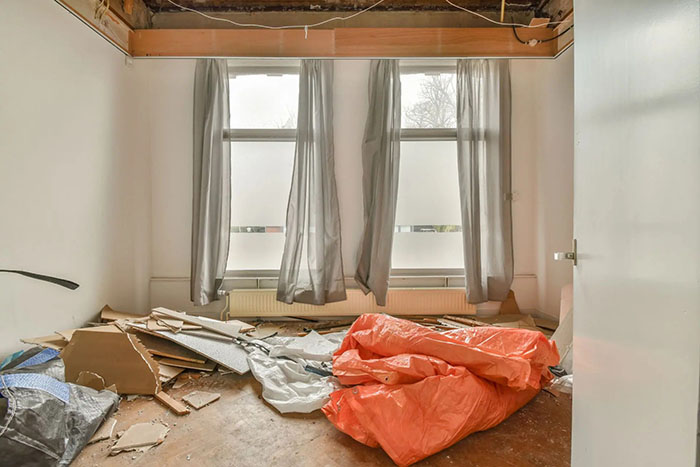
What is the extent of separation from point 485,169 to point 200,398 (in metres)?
3.00

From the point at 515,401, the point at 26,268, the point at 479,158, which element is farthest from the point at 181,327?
the point at 479,158

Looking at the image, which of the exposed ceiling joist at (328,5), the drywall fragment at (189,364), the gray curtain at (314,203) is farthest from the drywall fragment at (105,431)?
the exposed ceiling joist at (328,5)

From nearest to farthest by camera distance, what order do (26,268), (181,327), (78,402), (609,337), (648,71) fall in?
(648,71)
(609,337)
(78,402)
(26,268)
(181,327)

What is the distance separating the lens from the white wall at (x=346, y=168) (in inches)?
131

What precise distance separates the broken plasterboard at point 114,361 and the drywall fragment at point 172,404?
0.05 metres

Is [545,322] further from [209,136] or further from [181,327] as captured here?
[209,136]

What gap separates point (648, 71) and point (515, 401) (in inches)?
63.4

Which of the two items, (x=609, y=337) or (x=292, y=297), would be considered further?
(x=292, y=297)

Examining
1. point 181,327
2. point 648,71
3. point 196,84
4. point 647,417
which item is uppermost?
point 196,84

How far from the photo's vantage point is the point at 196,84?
10.6ft

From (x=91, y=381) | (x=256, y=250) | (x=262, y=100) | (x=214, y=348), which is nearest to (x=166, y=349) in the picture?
(x=214, y=348)

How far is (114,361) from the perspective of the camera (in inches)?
78.2

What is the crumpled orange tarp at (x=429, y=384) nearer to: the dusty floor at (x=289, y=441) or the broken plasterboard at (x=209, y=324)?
the dusty floor at (x=289, y=441)

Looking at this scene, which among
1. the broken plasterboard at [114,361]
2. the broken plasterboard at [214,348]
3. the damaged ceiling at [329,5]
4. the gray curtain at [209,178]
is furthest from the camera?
the damaged ceiling at [329,5]
